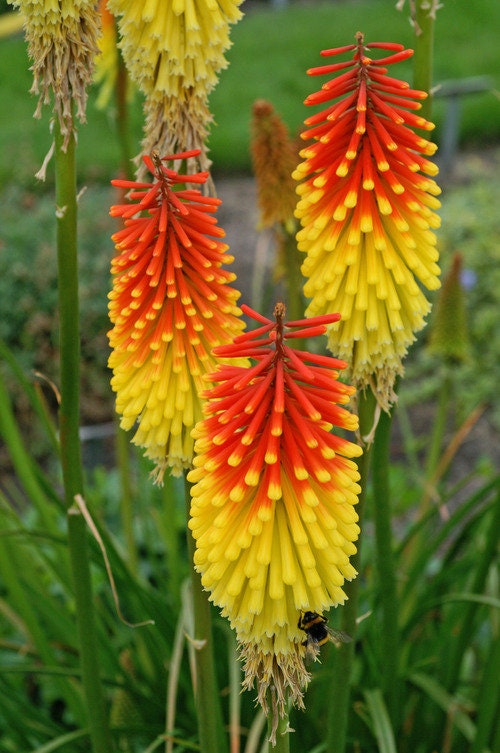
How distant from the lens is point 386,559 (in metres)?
2.75

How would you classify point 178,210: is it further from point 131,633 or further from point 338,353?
point 131,633

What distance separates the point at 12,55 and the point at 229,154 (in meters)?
4.12

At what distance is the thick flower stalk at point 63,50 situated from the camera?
2035mm

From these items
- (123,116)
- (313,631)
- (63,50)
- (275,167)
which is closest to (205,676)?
(313,631)

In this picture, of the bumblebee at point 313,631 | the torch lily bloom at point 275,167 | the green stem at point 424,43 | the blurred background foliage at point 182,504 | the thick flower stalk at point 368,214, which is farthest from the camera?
the torch lily bloom at point 275,167

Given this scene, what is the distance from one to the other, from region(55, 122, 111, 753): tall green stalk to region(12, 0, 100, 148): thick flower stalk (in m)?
0.07

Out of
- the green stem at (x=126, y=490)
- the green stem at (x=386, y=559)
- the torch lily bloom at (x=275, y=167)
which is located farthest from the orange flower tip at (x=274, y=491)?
the green stem at (x=126, y=490)

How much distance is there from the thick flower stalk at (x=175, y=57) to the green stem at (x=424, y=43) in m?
0.46

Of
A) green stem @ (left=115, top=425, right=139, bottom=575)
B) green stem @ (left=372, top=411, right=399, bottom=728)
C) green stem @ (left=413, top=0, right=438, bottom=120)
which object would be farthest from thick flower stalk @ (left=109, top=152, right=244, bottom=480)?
green stem @ (left=115, top=425, right=139, bottom=575)

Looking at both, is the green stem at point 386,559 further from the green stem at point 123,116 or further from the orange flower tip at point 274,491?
the green stem at point 123,116

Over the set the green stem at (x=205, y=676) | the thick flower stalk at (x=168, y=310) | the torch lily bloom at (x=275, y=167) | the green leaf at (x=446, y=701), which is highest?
the torch lily bloom at (x=275, y=167)

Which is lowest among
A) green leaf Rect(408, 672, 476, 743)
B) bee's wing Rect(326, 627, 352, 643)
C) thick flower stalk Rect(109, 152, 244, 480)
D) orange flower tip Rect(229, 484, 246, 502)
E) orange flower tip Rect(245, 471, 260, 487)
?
green leaf Rect(408, 672, 476, 743)

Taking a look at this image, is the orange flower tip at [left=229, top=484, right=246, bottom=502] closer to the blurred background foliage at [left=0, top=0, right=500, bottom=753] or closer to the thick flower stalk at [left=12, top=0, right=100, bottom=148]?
the thick flower stalk at [left=12, top=0, right=100, bottom=148]

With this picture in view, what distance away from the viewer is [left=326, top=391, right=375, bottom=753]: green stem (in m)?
2.21
